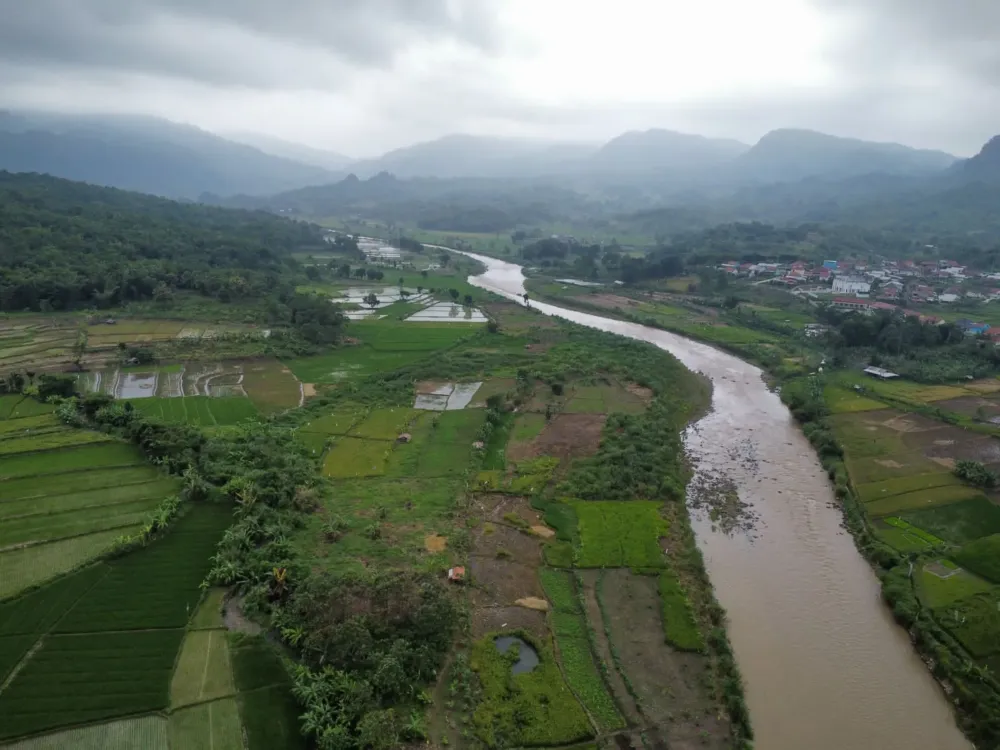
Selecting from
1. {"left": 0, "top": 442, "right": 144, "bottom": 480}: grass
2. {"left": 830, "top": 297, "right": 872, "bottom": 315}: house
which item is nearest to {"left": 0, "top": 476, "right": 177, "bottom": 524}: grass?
{"left": 0, "top": 442, "right": 144, "bottom": 480}: grass

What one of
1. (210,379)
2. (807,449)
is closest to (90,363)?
(210,379)

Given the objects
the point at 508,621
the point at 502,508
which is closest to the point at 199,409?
the point at 502,508

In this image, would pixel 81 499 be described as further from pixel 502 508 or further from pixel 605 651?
pixel 605 651

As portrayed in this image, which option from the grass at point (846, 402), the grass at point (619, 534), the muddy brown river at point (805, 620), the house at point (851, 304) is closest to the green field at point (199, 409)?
the grass at point (619, 534)

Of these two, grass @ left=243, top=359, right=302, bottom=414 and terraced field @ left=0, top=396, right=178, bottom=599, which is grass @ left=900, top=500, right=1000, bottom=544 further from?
grass @ left=243, top=359, right=302, bottom=414

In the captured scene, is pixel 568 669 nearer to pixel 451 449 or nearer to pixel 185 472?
pixel 451 449
